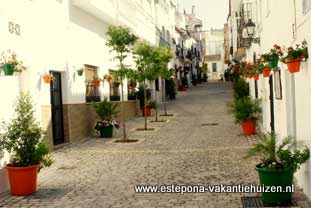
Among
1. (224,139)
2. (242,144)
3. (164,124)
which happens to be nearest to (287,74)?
(242,144)

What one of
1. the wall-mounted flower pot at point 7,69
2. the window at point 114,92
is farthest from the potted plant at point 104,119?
the wall-mounted flower pot at point 7,69

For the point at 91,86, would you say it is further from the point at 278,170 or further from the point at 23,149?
the point at 278,170

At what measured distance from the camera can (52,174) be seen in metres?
9.98

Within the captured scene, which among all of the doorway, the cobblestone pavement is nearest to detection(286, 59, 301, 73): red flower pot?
the cobblestone pavement

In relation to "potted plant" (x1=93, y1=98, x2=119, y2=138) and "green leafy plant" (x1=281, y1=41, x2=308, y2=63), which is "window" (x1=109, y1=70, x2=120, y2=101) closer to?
"potted plant" (x1=93, y1=98, x2=119, y2=138)

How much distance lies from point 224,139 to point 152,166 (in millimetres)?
4766

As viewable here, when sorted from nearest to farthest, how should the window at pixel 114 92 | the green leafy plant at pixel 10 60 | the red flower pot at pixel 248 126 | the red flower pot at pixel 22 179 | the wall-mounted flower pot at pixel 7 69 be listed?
the red flower pot at pixel 22 179, the wall-mounted flower pot at pixel 7 69, the green leafy plant at pixel 10 60, the red flower pot at pixel 248 126, the window at pixel 114 92

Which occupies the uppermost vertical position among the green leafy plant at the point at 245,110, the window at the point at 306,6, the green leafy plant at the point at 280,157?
the window at the point at 306,6

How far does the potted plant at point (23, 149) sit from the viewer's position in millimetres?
8078

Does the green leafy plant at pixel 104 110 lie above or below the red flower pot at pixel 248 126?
above

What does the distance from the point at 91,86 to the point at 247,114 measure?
254 inches

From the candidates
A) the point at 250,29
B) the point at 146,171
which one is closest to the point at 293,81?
the point at 146,171

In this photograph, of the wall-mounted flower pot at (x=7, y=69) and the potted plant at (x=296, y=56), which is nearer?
the potted plant at (x=296, y=56)

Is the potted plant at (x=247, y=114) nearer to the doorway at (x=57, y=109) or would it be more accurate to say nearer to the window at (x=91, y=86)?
the window at (x=91, y=86)
